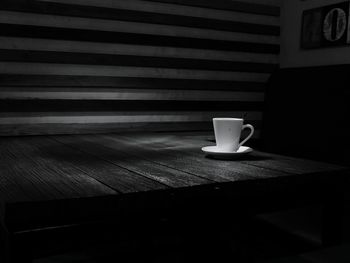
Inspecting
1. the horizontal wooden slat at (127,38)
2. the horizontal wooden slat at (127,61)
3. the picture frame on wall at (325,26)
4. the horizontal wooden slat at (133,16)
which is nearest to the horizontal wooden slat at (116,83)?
the horizontal wooden slat at (127,61)

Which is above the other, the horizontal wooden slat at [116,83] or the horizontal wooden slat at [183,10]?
the horizontal wooden slat at [183,10]

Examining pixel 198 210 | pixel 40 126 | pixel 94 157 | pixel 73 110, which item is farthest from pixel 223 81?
pixel 198 210

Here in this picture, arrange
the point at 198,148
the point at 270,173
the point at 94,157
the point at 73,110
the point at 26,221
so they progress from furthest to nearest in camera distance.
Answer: the point at 73,110, the point at 198,148, the point at 94,157, the point at 270,173, the point at 26,221

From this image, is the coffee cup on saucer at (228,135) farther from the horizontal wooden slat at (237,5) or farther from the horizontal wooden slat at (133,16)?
the horizontal wooden slat at (237,5)

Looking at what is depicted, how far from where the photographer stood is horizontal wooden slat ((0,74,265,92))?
3.08 metres

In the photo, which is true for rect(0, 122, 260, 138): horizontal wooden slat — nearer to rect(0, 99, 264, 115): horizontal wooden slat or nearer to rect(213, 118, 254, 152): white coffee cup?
rect(0, 99, 264, 115): horizontal wooden slat

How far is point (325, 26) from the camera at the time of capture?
3.54 meters

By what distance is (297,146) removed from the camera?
125 inches

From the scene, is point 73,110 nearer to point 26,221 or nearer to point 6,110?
point 6,110

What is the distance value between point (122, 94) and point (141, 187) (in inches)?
93.8

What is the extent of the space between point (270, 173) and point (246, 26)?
287 centimetres

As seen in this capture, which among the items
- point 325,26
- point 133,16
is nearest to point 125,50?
point 133,16

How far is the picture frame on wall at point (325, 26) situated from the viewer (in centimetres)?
337

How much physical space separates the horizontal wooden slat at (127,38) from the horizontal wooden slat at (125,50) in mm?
32
